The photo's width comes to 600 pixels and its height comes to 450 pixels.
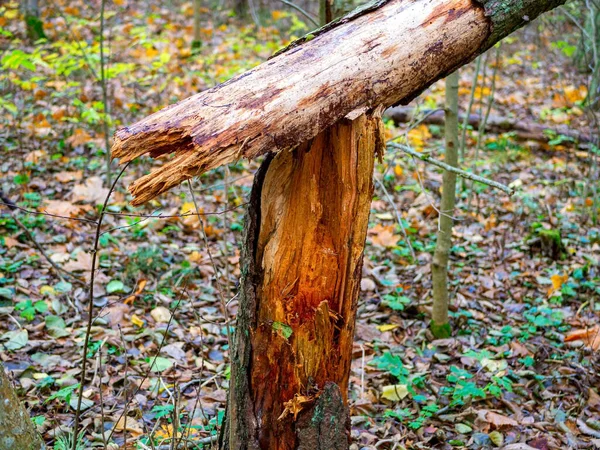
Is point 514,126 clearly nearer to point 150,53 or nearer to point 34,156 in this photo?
point 150,53

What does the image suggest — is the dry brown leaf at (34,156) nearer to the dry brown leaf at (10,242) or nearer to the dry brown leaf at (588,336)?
the dry brown leaf at (10,242)

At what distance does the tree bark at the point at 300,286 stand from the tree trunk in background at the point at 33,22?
8.21 meters

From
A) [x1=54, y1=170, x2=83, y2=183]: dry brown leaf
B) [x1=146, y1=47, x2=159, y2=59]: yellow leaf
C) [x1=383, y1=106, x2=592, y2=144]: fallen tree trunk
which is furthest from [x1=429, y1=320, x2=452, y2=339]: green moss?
[x1=146, y1=47, x2=159, y2=59]: yellow leaf

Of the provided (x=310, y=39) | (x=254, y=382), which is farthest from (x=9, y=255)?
(x=310, y=39)

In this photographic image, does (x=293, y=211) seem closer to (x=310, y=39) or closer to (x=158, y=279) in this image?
(x=310, y=39)

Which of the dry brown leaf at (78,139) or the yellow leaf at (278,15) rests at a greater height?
the yellow leaf at (278,15)

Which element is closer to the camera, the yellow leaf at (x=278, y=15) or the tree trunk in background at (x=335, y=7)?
the tree trunk in background at (x=335, y=7)

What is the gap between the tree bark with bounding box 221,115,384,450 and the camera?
79.7 inches

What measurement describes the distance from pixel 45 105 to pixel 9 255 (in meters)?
3.31

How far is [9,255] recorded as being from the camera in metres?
4.12

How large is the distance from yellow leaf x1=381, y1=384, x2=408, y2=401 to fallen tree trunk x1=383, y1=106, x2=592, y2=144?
4627mm

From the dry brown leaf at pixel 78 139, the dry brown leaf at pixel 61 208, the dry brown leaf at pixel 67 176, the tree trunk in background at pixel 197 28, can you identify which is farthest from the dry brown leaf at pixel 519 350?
Result: the tree trunk in background at pixel 197 28

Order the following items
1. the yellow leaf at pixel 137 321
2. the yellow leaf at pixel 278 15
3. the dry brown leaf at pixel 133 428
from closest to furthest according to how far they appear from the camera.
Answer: the dry brown leaf at pixel 133 428
the yellow leaf at pixel 137 321
the yellow leaf at pixel 278 15

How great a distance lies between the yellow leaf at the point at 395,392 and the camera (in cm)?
323
